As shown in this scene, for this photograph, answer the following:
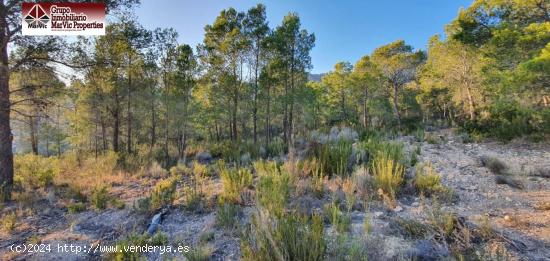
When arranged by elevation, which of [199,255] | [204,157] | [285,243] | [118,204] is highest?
[285,243]

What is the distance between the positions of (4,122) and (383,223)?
318 inches

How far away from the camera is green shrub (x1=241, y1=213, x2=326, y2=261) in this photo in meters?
2.04

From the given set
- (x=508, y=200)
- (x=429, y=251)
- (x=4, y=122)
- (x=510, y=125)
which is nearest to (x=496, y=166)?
(x=508, y=200)

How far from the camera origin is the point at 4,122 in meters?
5.82

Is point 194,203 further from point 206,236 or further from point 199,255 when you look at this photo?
point 199,255

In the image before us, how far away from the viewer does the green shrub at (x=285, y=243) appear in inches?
80.4

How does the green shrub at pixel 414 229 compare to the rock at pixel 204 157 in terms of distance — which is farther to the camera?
the rock at pixel 204 157

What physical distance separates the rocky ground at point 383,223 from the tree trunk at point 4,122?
1187mm

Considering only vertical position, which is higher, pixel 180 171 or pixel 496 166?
pixel 496 166

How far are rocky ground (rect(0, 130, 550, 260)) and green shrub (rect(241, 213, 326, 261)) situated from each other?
1.93 feet

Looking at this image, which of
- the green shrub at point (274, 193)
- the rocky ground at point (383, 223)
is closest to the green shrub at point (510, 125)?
the rocky ground at point (383, 223)

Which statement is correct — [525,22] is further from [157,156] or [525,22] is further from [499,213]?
[157,156]

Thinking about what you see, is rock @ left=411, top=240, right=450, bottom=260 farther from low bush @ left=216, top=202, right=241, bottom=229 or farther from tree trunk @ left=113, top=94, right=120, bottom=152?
tree trunk @ left=113, top=94, right=120, bottom=152

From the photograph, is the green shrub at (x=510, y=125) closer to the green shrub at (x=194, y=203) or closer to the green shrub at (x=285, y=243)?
the green shrub at (x=285, y=243)
